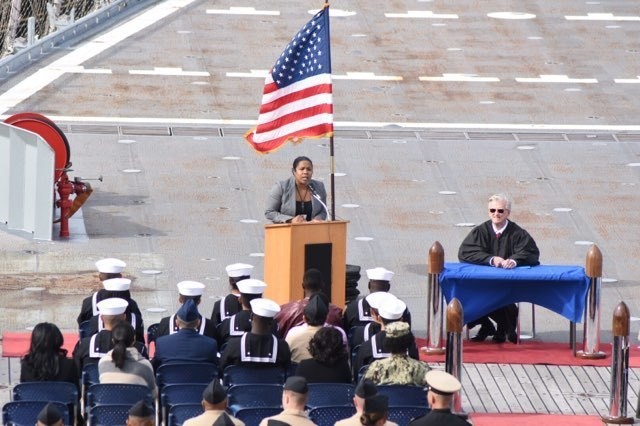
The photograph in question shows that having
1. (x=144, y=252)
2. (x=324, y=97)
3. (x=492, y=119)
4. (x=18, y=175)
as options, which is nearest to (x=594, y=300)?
(x=324, y=97)

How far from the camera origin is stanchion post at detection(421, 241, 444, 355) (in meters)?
14.6

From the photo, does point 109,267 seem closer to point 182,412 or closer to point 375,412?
point 182,412

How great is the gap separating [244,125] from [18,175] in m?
5.93

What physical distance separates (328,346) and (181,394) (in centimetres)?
111

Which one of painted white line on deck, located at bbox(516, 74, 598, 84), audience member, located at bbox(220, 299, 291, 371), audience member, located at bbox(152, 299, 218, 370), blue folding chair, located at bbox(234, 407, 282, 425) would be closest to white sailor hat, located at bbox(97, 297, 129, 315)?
audience member, located at bbox(152, 299, 218, 370)

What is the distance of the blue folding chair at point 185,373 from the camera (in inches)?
454

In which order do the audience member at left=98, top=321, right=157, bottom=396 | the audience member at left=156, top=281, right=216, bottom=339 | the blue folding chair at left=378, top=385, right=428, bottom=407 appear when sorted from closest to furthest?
the blue folding chair at left=378, top=385, right=428, bottom=407, the audience member at left=98, top=321, right=157, bottom=396, the audience member at left=156, top=281, right=216, bottom=339

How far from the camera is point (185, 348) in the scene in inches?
469

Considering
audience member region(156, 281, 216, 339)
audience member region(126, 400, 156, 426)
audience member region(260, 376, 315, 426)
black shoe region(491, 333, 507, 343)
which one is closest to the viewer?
audience member region(126, 400, 156, 426)

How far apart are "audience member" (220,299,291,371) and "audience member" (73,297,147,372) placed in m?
0.66

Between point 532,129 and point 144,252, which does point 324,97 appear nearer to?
point 144,252

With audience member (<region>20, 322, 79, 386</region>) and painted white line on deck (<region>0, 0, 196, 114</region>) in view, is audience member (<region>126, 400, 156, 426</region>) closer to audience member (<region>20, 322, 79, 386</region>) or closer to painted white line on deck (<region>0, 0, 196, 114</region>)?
audience member (<region>20, 322, 79, 386</region>)

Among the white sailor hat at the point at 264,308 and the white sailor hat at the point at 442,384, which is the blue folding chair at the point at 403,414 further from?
the white sailor hat at the point at 264,308

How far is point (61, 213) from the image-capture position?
18656mm
